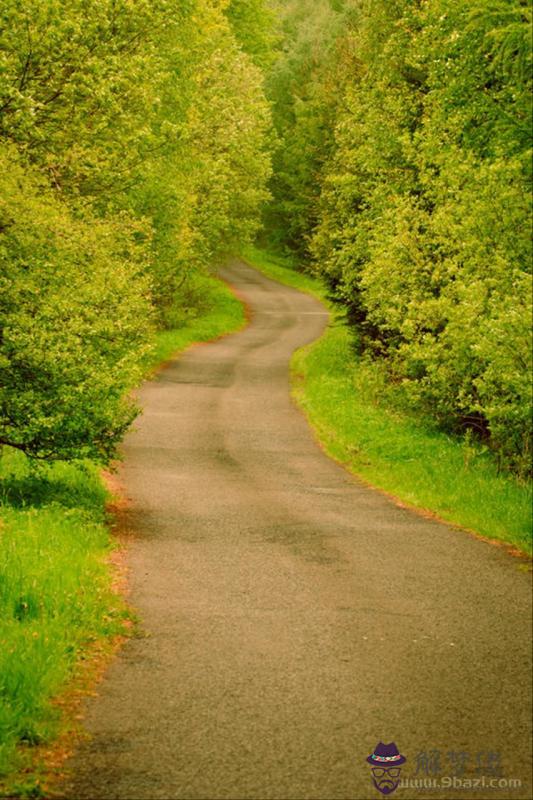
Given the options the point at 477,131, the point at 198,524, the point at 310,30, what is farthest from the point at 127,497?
the point at 310,30

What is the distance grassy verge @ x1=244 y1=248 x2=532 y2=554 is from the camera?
49.5 feet

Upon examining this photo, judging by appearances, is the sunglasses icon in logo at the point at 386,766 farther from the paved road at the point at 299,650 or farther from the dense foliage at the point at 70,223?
the dense foliage at the point at 70,223

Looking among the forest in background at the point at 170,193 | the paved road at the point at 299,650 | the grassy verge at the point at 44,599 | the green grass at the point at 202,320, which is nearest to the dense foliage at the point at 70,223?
the forest in background at the point at 170,193

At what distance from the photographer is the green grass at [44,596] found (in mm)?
7453

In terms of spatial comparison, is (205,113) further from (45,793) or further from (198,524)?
(45,793)

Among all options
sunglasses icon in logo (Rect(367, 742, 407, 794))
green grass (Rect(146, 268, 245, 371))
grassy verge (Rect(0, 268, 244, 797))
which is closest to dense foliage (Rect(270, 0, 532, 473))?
grassy verge (Rect(0, 268, 244, 797))

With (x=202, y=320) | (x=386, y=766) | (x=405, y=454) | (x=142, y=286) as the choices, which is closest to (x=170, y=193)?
(x=405, y=454)

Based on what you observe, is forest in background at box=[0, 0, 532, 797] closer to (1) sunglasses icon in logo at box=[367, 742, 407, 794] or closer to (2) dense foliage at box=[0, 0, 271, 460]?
(2) dense foliage at box=[0, 0, 271, 460]

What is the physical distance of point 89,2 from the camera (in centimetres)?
1686

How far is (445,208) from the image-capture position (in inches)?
719

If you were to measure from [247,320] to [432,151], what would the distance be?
3425cm

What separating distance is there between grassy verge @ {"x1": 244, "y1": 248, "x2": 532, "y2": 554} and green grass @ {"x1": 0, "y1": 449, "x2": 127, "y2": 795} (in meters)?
5.71

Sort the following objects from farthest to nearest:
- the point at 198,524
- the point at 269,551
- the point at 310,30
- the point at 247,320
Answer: the point at 310,30, the point at 247,320, the point at 198,524, the point at 269,551

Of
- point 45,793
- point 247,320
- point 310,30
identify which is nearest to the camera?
point 45,793
